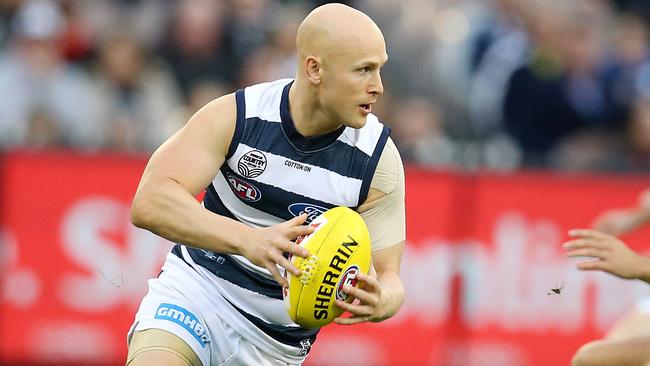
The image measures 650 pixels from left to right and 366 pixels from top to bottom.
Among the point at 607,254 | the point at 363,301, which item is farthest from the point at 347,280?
the point at 607,254

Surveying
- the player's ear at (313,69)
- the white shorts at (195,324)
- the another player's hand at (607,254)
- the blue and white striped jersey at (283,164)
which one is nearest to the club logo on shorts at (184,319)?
the white shorts at (195,324)

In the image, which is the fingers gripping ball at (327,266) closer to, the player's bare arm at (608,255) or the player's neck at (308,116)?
the player's neck at (308,116)

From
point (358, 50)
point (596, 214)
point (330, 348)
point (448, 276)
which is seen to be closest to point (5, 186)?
point (330, 348)

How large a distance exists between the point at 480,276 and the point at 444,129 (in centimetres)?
183

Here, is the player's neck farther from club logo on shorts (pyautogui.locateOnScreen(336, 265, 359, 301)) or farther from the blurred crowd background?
the blurred crowd background

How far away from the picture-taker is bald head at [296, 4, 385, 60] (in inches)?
235

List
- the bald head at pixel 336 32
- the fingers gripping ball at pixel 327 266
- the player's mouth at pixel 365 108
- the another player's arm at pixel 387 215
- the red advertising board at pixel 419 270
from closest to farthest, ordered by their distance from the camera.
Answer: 1. the fingers gripping ball at pixel 327 266
2. the bald head at pixel 336 32
3. the player's mouth at pixel 365 108
4. the another player's arm at pixel 387 215
5. the red advertising board at pixel 419 270

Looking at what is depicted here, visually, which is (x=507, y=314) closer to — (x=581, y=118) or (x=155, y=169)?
(x=581, y=118)

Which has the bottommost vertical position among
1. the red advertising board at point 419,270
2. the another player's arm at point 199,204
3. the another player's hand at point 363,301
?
the another player's hand at point 363,301

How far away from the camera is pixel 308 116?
6.25 meters

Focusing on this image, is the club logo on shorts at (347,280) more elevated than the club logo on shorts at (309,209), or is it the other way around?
the club logo on shorts at (309,209)

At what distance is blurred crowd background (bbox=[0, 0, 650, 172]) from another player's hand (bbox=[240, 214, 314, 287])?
6.00 metres

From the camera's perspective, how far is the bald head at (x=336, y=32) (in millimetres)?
5965

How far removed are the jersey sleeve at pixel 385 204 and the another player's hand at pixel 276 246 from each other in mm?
817
